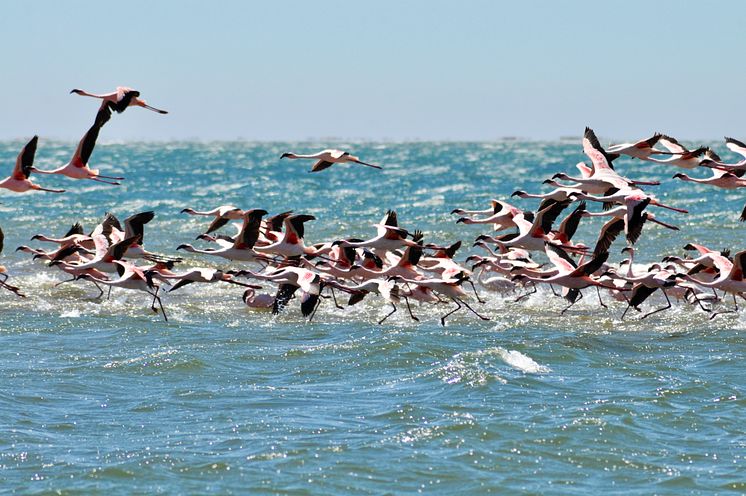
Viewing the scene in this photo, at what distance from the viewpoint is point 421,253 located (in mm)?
16062

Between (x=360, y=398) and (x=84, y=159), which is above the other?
(x=84, y=159)

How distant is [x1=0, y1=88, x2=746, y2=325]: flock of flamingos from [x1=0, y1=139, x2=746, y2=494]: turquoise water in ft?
1.45

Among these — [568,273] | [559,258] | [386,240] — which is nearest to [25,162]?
[386,240]

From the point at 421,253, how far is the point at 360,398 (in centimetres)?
496

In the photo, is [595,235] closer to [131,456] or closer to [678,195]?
[678,195]

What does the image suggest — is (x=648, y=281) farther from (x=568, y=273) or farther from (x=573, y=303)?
(x=573, y=303)

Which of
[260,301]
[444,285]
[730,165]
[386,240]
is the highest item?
[730,165]

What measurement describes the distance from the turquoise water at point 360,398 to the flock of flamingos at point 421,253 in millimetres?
443

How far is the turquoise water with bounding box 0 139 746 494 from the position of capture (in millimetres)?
9125

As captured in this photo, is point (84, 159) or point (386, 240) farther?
point (84, 159)

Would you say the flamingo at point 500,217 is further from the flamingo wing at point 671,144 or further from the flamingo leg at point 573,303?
the flamingo wing at point 671,144

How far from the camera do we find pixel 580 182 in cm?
1532

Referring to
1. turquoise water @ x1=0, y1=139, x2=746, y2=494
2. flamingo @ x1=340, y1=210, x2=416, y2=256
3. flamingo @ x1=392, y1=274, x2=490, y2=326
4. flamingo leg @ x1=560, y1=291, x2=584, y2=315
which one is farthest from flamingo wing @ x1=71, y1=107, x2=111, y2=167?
flamingo leg @ x1=560, y1=291, x2=584, y2=315

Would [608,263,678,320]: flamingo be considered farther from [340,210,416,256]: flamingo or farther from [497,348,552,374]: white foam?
[340,210,416,256]: flamingo
